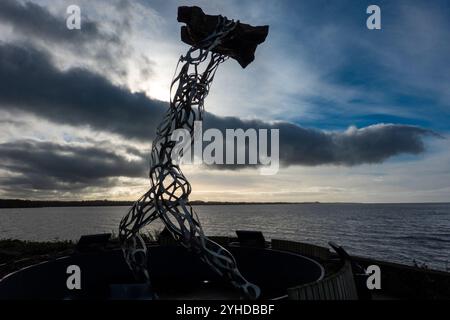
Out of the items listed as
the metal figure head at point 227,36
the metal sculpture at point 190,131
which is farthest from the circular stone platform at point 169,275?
the metal figure head at point 227,36

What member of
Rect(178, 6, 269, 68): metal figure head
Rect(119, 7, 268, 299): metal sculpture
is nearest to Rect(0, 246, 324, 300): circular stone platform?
Rect(119, 7, 268, 299): metal sculpture

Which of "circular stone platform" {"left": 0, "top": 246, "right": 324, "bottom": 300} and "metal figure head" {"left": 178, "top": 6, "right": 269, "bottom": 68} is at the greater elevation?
"metal figure head" {"left": 178, "top": 6, "right": 269, "bottom": 68}

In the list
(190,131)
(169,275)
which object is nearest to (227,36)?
(190,131)

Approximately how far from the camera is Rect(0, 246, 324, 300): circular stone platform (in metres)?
7.34

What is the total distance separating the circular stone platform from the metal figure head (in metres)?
4.77

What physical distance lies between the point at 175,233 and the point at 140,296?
1163 mm

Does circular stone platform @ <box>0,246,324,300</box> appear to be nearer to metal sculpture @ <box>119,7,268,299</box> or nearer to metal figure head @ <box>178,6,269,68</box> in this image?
metal sculpture @ <box>119,7,268,299</box>

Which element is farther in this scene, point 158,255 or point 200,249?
point 158,255

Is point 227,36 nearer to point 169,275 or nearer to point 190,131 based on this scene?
point 190,131

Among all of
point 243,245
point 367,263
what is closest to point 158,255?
point 243,245

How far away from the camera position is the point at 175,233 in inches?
251

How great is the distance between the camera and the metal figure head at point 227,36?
23.4 ft

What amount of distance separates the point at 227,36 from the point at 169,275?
6.24 m
